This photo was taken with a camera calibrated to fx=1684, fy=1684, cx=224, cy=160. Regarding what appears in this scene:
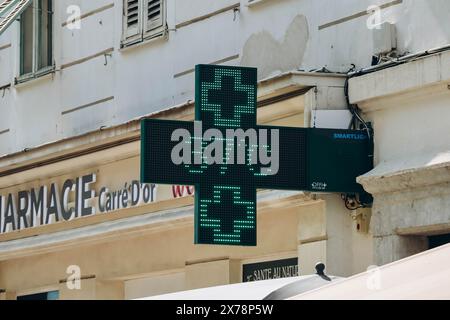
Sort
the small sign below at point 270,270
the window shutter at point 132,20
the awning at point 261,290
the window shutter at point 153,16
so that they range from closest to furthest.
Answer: the awning at point 261,290, the small sign below at point 270,270, the window shutter at point 153,16, the window shutter at point 132,20

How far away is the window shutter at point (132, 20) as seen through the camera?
1895cm

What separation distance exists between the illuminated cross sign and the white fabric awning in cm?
544

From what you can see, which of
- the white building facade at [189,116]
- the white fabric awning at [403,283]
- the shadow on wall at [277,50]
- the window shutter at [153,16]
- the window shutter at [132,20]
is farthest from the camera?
the window shutter at [132,20]

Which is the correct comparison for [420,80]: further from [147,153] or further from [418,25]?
[147,153]

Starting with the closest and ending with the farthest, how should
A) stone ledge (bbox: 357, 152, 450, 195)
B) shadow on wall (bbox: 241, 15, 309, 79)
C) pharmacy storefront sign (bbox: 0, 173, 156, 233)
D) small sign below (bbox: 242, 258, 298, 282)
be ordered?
stone ledge (bbox: 357, 152, 450, 195), shadow on wall (bbox: 241, 15, 309, 79), small sign below (bbox: 242, 258, 298, 282), pharmacy storefront sign (bbox: 0, 173, 156, 233)

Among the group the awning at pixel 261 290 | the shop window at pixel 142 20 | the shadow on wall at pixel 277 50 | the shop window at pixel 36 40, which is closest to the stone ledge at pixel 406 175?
the shadow on wall at pixel 277 50

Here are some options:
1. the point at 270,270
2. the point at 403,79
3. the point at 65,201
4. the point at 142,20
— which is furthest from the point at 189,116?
the point at 65,201

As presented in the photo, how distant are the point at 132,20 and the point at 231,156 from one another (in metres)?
4.84

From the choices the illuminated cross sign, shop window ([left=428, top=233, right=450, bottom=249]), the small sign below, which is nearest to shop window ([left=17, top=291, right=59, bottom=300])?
the small sign below

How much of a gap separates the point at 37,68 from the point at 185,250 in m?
3.87

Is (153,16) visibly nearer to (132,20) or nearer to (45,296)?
(132,20)

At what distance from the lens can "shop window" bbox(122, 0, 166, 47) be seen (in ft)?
61.0

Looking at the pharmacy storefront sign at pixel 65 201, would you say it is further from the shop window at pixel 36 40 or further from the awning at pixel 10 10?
the awning at pixel 10 10

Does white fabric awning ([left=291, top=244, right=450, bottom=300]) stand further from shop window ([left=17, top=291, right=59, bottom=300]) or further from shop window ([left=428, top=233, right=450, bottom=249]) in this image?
shop window ([left=17, top=291, right=59, bottom=300])
